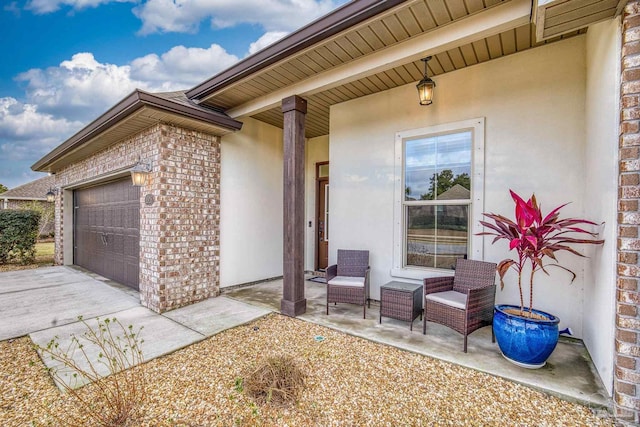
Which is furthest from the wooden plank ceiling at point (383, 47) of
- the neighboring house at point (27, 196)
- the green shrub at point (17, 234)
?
the neighboring house at point (27, 196)

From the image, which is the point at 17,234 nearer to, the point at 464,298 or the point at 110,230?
the point at 110,230

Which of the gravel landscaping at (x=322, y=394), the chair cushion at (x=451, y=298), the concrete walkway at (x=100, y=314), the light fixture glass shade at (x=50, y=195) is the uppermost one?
the light fixture glass shade at (x=50, y=195)

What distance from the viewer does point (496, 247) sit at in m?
3.47

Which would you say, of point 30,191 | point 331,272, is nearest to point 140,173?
point 331,272

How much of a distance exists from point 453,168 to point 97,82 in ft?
69.1

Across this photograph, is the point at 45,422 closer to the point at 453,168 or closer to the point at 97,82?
the point at 453,168

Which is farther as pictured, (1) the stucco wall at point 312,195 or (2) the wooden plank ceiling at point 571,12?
(1) the stucco wall at point 312,195

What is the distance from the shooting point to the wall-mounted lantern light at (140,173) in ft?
13.7

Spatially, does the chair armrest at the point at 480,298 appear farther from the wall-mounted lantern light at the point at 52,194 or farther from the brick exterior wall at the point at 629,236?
the wall-mounted lantern light at the point at 52,194

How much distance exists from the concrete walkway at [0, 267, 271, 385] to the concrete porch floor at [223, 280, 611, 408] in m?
0.72

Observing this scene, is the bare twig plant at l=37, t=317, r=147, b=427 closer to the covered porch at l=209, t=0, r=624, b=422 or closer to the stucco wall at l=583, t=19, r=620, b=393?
the covered porch at l=209, t=0, r=624, b=422

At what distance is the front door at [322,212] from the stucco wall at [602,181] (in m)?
4.45

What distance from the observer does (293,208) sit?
12.6ft

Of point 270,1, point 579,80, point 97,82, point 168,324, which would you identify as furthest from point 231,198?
point 97,82
